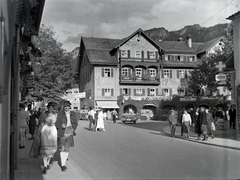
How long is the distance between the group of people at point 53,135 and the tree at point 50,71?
525cm

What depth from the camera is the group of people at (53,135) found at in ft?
28.0

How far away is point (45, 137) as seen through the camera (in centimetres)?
851

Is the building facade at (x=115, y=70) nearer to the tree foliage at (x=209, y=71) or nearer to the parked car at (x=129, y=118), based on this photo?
the parked car at (x=129, y=118)

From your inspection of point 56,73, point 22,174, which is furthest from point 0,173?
point 56,73

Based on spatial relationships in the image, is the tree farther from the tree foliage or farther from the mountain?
the tree foliage

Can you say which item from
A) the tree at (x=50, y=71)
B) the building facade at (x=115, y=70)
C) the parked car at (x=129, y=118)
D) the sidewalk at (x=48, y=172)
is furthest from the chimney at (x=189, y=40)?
the sidewalk at (x=48, y=172)

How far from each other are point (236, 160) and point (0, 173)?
22.1 feet

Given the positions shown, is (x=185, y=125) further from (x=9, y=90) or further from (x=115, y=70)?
(x=9, y=90)

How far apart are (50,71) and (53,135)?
718 centimetres

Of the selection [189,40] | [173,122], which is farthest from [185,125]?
[189,40]

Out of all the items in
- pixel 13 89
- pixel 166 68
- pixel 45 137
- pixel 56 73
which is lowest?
pixel 45 137

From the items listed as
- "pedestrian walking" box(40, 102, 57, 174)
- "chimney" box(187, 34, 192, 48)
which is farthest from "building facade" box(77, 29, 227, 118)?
"chimney" box(187, 34, 192, 48)

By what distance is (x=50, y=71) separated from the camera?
15.3m

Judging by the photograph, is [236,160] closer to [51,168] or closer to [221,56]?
[51,168]
